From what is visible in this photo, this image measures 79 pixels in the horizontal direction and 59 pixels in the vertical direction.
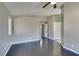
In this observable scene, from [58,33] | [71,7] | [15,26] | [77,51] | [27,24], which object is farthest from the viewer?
[58,33]

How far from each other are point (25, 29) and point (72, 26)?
4.98 meters

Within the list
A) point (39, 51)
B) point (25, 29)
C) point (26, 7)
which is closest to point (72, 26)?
point (39, 51)

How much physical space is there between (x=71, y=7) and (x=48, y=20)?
6032mm

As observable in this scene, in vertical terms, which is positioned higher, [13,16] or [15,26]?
[13,16]

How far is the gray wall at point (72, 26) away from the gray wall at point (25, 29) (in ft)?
14.4

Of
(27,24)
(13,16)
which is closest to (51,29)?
(27,24)

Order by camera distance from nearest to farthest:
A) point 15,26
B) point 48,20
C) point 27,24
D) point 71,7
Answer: point 71,7
point 15,26
point 27,24
point 48,20

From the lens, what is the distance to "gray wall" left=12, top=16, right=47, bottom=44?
864 cm

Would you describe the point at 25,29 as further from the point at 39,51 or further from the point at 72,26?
the point at 72,26

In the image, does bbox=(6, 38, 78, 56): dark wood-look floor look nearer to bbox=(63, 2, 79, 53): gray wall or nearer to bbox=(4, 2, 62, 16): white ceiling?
bbox=(63, 2, 79, 53): gray wall

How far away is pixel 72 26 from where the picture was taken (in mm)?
5168

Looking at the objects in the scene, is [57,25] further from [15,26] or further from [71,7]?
[71,7]

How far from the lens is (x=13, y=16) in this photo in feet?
28.4

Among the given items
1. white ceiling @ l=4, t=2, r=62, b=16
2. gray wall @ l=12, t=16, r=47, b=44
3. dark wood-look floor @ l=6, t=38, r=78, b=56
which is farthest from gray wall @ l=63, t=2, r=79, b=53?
gray wall @ l=12, t=16, r=47, b=44
